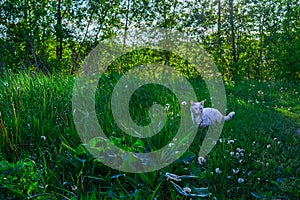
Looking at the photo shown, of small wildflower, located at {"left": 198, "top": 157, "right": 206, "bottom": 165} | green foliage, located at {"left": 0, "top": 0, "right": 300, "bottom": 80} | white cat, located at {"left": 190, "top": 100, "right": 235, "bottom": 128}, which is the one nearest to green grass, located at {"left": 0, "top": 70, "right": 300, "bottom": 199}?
small wildflower, located at {"left": 198, "top": 157, "right": 206, "bottom": 165}

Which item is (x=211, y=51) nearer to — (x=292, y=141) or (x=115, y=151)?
(x=292, y=141)

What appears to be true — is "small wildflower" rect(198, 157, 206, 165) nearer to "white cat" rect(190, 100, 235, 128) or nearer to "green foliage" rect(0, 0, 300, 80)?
"white cat" rect(190, 100, 235, 128)

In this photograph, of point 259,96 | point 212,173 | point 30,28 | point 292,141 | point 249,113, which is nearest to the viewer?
point 212,173

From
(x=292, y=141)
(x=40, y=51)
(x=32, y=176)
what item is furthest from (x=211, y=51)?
(x=32, y=176)

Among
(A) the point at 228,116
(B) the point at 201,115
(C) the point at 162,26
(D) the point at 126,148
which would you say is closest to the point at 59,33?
(C) the point at 162,26

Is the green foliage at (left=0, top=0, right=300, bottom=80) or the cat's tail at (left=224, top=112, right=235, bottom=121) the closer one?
the cat's tail at (left=224, top=112, right=235, bottom=121)

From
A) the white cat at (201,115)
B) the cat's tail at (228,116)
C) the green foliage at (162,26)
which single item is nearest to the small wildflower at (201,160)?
the white cat at (201,115)

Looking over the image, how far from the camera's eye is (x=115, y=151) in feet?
10.9

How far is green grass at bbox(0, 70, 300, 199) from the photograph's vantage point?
2959mm

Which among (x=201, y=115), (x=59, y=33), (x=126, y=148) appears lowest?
(x=126, y=148)

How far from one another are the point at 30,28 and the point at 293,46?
9663 millimetres

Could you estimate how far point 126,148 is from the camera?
3.33 m

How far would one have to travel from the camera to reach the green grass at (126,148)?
116 inches

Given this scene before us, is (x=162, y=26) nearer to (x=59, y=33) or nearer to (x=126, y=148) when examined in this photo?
(x=59, y=33)
